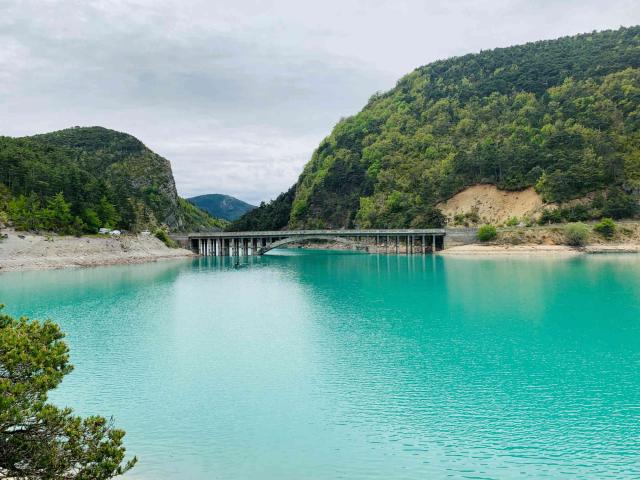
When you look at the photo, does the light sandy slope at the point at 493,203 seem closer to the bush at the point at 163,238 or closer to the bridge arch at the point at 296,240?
the bridge arch at the point at 296,240

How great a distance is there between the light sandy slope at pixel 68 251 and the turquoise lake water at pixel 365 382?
100 ft

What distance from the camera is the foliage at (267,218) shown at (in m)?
184

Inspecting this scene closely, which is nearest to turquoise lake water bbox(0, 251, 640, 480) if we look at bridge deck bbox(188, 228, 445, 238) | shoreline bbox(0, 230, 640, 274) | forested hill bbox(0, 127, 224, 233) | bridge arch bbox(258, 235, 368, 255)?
shoreline bbox(0, 230, 640, 274)

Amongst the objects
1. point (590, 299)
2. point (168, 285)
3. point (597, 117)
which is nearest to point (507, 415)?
point (590, 299)

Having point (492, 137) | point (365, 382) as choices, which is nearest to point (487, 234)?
point (492, 137)

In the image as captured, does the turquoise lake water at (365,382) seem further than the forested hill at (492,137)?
No

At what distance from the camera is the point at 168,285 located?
61156 mm

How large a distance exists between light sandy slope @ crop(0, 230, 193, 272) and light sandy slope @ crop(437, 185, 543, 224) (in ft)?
232

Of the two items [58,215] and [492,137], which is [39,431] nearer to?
[58,215]

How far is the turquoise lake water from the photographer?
14.7 metres

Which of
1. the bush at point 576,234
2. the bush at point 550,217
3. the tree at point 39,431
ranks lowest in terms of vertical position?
the tree at point 39,431

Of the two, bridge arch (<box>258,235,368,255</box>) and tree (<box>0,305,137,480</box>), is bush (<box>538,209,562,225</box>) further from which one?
tree (<box>0,305,137,480</box>)

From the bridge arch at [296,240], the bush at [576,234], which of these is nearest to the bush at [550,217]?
the bush at [576,234]

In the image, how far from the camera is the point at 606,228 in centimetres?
9588
